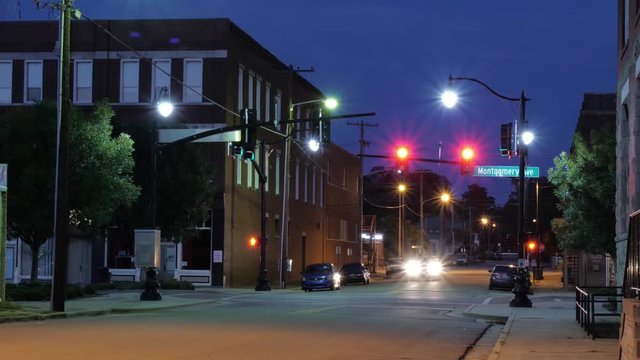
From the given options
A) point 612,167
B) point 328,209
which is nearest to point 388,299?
point 612,167

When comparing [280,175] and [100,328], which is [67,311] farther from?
[280,175]

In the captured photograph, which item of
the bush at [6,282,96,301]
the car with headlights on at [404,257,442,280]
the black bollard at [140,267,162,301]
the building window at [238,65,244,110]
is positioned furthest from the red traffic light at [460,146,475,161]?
the car with headlights on at [404,257,442,280]

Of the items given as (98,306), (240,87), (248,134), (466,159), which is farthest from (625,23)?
(240,87)

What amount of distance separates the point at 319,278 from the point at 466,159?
14867mm

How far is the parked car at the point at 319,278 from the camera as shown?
4000 centimetres

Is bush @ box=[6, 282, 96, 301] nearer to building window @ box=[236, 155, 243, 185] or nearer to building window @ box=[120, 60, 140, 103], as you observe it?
building window @ box=[236, 155, 243, 185]

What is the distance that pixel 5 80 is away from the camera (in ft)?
142

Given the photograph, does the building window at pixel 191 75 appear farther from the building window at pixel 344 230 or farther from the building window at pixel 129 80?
the building window at pixel 344 230

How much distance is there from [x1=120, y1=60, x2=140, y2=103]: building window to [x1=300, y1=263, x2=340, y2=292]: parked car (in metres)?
13.7

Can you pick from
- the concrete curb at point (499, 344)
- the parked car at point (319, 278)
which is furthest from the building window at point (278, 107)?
the concrete curb at point (499, 344)

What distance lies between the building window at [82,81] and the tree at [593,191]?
26.5 meters

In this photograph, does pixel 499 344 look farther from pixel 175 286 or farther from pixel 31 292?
pixel 175 286

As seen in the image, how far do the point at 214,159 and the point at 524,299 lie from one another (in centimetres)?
2061

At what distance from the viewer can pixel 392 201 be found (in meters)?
118
